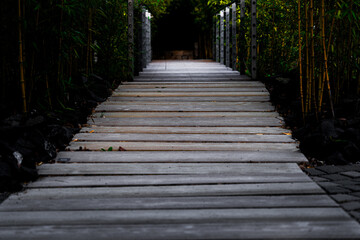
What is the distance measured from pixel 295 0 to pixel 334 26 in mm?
777

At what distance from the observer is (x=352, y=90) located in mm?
4234

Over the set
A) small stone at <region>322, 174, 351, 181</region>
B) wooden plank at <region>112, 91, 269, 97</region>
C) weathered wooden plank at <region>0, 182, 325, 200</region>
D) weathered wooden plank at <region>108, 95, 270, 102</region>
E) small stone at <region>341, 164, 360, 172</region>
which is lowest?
small stone at <region>322, 174, 351, 181</region>

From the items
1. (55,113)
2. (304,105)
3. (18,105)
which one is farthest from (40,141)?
(304,105)

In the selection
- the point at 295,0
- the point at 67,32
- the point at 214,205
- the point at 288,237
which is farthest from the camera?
the point at 295,0

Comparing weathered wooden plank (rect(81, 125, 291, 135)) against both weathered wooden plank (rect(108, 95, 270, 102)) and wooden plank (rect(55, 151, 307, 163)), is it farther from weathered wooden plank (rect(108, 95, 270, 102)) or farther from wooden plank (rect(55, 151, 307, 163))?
weathered wooden plank (rect(108, 95, 270, 102))

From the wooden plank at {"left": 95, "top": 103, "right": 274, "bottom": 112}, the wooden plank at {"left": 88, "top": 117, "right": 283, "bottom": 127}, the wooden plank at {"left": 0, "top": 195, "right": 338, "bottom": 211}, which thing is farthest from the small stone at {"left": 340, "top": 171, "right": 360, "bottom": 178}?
the wooden plank at {"left": 95, "top": 103, "right": 274, "bottom": 112}

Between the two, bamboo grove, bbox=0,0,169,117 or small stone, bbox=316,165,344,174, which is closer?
small stone, bbox=316,165,344,174

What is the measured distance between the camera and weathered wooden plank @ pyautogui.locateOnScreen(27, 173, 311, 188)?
9.11 ft

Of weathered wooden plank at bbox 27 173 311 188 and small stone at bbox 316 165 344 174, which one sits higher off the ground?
weathered wooden plank at bbox 27 173 311 188

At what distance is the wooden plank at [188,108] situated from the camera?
4738 millimetres

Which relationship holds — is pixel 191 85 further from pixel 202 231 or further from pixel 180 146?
pixel 202 231

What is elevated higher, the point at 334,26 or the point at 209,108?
the point at 334,26

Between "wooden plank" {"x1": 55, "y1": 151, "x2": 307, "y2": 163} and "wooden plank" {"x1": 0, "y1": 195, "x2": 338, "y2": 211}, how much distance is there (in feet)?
2.56

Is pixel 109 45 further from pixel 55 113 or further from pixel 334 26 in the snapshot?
pixel 334 26
